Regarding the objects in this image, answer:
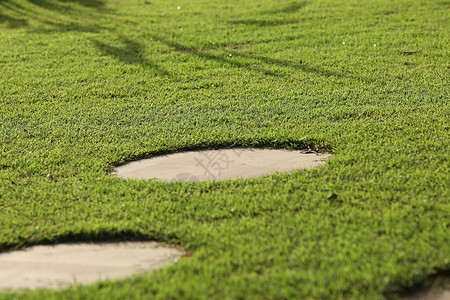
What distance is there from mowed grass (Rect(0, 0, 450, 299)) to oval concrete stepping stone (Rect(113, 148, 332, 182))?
14 cm

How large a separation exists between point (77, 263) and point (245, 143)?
2.15 metres

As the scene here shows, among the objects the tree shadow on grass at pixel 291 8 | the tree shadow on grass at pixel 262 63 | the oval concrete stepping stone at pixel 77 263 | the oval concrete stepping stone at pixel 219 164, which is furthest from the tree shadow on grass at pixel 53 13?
the oval concrete stepping stone at pixel 77 263

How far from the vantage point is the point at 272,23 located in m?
9.30

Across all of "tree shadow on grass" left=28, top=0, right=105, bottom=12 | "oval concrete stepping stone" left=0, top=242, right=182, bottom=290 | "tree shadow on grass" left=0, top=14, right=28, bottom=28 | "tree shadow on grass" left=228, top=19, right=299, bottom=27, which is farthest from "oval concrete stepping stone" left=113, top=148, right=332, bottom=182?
"tree shadow on grass" left=28, top=0, right=105, bottom=12

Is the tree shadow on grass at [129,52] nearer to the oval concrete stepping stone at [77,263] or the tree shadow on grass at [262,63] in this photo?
the tree shadow on grass at [262,63]

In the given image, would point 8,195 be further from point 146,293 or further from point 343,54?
point 343,54

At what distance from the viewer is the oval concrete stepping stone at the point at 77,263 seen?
301 centimetres

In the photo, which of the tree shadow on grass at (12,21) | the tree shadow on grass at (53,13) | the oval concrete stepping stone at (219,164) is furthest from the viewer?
the tree shadow on grass at (12,21)

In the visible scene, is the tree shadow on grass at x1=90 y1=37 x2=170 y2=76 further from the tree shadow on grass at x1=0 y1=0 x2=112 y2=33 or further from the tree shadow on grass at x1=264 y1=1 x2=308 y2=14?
the tree shadow on grass at x1=264 y1=1 x2=308 y2=14

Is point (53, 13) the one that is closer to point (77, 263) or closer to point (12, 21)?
point (12, 21)

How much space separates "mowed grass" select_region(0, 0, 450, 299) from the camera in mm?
2953

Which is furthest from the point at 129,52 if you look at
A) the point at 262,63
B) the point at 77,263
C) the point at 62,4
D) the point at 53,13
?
the point at 77,263

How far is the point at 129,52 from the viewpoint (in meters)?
7.93

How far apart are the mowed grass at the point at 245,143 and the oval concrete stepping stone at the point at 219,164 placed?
0.47 ft
